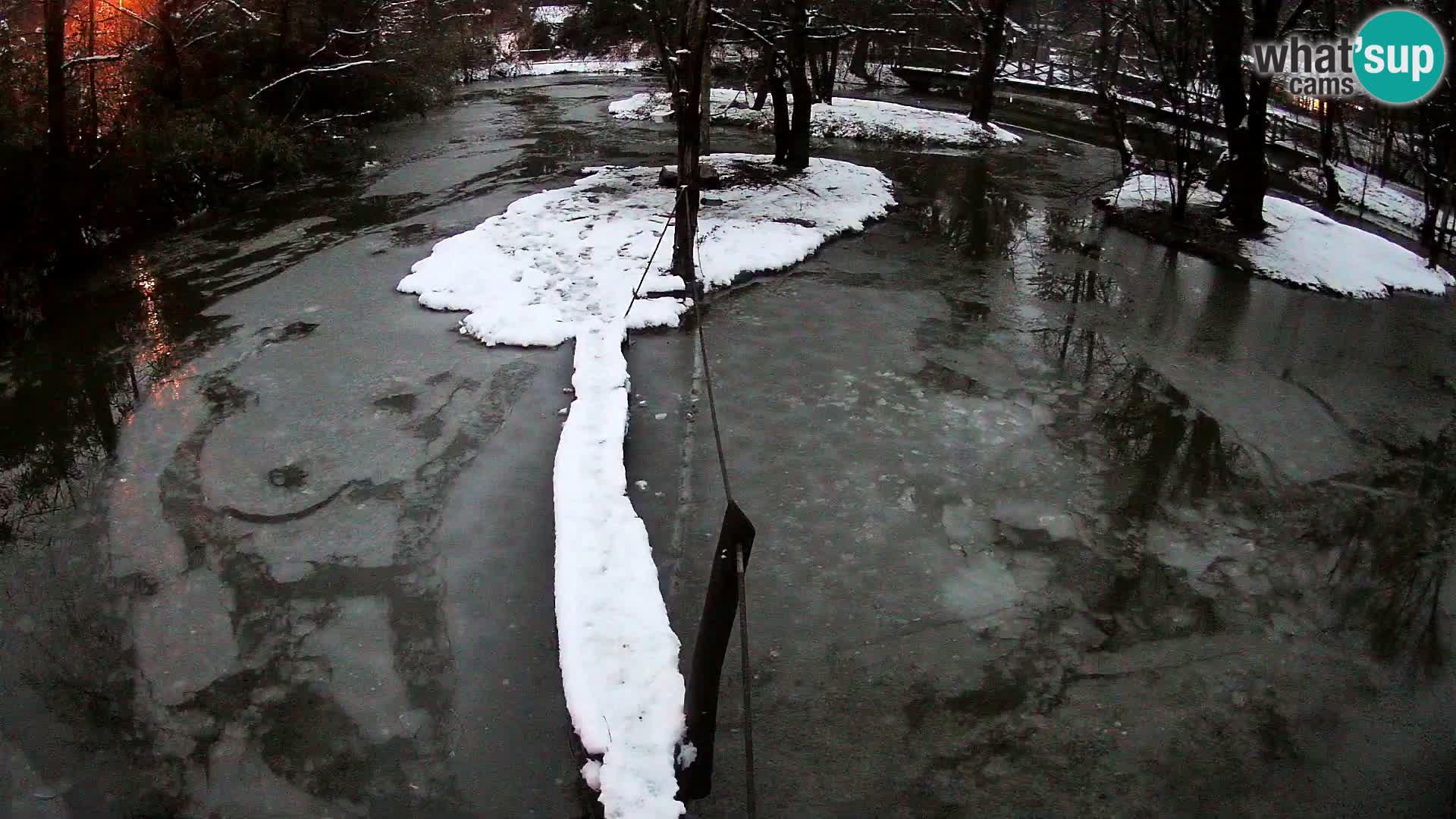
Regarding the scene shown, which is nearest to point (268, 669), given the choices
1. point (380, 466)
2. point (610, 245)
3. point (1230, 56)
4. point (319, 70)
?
point (380, 466)

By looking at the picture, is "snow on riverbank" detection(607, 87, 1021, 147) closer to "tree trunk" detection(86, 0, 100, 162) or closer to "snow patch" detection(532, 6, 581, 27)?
"tree trunk" detection(86, 0, 100, 162)

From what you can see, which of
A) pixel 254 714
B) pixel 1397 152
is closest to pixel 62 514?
pixel 254 714

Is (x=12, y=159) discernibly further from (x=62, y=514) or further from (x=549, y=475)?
(x=549, y=475)

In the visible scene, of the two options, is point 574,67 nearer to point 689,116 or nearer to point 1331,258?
point 689,116

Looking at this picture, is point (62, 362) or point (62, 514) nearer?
point (62, 514)

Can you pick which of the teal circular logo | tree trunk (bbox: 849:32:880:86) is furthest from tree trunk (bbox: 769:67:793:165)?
tree trunk (bbox: 849:32:880:86)

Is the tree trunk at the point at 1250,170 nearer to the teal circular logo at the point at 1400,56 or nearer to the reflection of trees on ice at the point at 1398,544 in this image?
the teal circular logo at the point at 1400,56
